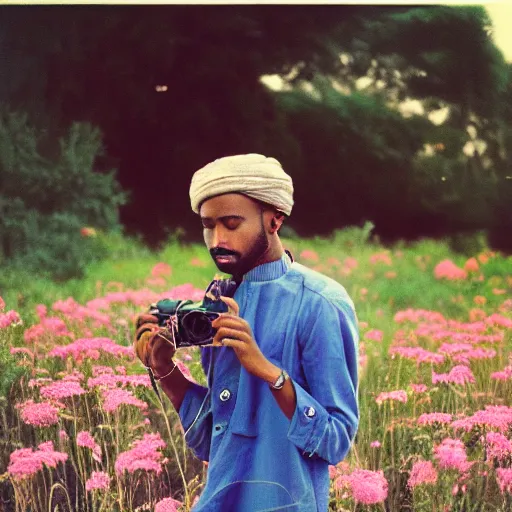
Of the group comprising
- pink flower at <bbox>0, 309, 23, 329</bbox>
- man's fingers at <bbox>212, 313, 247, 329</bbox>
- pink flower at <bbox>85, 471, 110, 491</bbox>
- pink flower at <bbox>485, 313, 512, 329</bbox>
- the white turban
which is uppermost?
the white turban

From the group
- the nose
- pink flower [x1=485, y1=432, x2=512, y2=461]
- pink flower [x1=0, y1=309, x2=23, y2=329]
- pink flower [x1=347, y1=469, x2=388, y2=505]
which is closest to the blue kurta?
the nose

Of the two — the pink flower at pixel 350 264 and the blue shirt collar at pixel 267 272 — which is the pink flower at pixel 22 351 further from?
the pink flower at pixel 350 264

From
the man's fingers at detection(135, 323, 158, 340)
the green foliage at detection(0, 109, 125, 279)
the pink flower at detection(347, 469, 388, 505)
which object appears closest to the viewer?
the man's fingers at detection(135, 323, 158, 340)

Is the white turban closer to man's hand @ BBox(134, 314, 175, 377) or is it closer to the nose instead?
the nose

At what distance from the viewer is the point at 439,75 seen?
2391 mm

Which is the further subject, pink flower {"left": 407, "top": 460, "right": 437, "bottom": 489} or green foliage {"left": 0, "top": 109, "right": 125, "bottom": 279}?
green foliage {"left": 0, "top": 109, "right": 125, "bottom": 279}

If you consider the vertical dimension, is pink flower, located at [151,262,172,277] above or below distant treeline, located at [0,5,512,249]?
below

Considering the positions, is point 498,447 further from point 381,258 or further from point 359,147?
point 359,147

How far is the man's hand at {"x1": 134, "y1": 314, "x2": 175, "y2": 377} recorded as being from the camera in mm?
1768

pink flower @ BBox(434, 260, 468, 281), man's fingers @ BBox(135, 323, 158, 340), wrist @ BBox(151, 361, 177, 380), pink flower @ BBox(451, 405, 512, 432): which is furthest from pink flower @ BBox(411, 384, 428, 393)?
man's fingers @ BBox(135, 323, 158, 340)

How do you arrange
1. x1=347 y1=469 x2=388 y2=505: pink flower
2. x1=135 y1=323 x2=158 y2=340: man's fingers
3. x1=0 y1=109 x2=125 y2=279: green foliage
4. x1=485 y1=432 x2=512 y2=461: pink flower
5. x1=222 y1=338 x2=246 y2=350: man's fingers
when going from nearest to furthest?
x1=222 y1=338 x2=246 y2=350: man's fingers → x1=135 y1=323 x2=158 y2=340: man's fingers → x1=347 y1=469 x2=388 y2=505: pink flower → x1=485 y1=432 x2=512 y2=461: pink flower → x1=0 y1=109 x2=125 y2=279: green foliage

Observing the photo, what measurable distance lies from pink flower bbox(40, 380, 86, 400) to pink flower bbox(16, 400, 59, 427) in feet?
0.10

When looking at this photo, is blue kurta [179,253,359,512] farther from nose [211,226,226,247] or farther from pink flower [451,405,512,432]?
pink flower [451,405,512,432]

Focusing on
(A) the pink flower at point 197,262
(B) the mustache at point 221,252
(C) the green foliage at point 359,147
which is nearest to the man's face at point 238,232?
(B) the mustache at point 221,252
